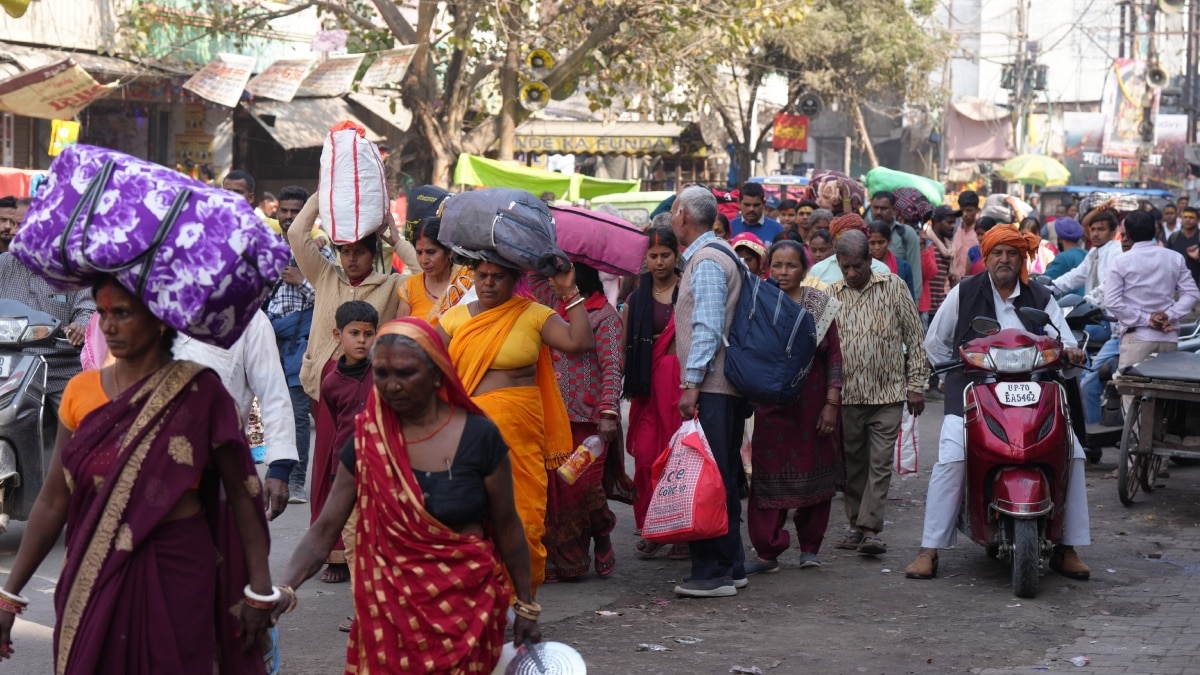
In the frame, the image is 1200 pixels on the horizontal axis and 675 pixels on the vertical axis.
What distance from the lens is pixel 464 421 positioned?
4055 millimetres

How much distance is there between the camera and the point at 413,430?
403 cm

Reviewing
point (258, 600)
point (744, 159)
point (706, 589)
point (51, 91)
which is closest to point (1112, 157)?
point (744, 159)

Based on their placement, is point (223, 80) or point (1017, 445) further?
point (223, 80)

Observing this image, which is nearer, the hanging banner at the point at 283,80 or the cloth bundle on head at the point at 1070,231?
the cloth bundle on head at the point at 1070,231

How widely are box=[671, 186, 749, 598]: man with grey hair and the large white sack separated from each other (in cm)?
141

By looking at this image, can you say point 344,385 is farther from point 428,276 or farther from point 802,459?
point 802,459

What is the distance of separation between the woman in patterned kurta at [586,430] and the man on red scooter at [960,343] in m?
1.58

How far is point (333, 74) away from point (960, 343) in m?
13.9

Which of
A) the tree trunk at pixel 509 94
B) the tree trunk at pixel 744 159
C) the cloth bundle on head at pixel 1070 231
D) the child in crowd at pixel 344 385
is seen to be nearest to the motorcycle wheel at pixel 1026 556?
the child in crowd at pixel 344 385

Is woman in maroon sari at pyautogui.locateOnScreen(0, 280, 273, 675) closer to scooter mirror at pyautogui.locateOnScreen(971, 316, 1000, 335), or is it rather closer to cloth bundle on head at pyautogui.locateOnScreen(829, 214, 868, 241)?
scooter mirror at pyautogui.locateOnScreen(971, 316, 1000, 335)

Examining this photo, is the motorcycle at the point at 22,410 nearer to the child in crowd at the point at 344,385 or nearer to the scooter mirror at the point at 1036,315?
the child in crowd at the point at 344,385

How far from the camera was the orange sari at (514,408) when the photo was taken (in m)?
5.68

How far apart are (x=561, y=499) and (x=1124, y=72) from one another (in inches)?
1703

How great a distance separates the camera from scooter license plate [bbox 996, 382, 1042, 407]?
696cm
